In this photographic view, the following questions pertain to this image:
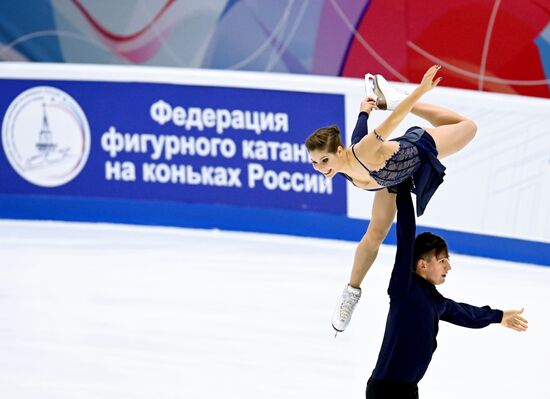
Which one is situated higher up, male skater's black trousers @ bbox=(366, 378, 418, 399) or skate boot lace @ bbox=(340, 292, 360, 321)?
skate boot lace @ bbox=(340, 292, 360, 321)

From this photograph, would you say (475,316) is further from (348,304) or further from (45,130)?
(45,130)

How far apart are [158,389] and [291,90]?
14.5 feet

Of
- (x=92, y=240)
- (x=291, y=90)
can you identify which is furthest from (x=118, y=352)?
(x=291, y=90)

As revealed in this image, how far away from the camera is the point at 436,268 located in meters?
4.54

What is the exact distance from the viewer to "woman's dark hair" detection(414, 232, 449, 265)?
14.7 ft

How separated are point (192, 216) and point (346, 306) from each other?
15.2 ft

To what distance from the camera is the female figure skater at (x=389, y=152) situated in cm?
534

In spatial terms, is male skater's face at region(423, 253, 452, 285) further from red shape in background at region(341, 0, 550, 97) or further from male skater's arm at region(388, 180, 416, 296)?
red shape in background at region(341, 0, 550, 97)

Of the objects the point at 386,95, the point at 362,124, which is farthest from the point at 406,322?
the point at 386,95

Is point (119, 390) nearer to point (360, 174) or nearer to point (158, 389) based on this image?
point (158, 389)

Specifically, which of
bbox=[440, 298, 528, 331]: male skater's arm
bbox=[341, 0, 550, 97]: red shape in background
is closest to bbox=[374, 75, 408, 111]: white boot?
bbox=[440, 298, 528, 331]: male skater's arm

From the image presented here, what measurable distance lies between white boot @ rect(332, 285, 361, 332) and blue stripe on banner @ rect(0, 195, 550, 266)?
12.0ft

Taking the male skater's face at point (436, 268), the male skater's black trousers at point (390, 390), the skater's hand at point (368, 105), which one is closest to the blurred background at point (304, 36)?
the skater's hand at point (368, 105)

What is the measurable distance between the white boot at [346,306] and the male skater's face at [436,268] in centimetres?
152
